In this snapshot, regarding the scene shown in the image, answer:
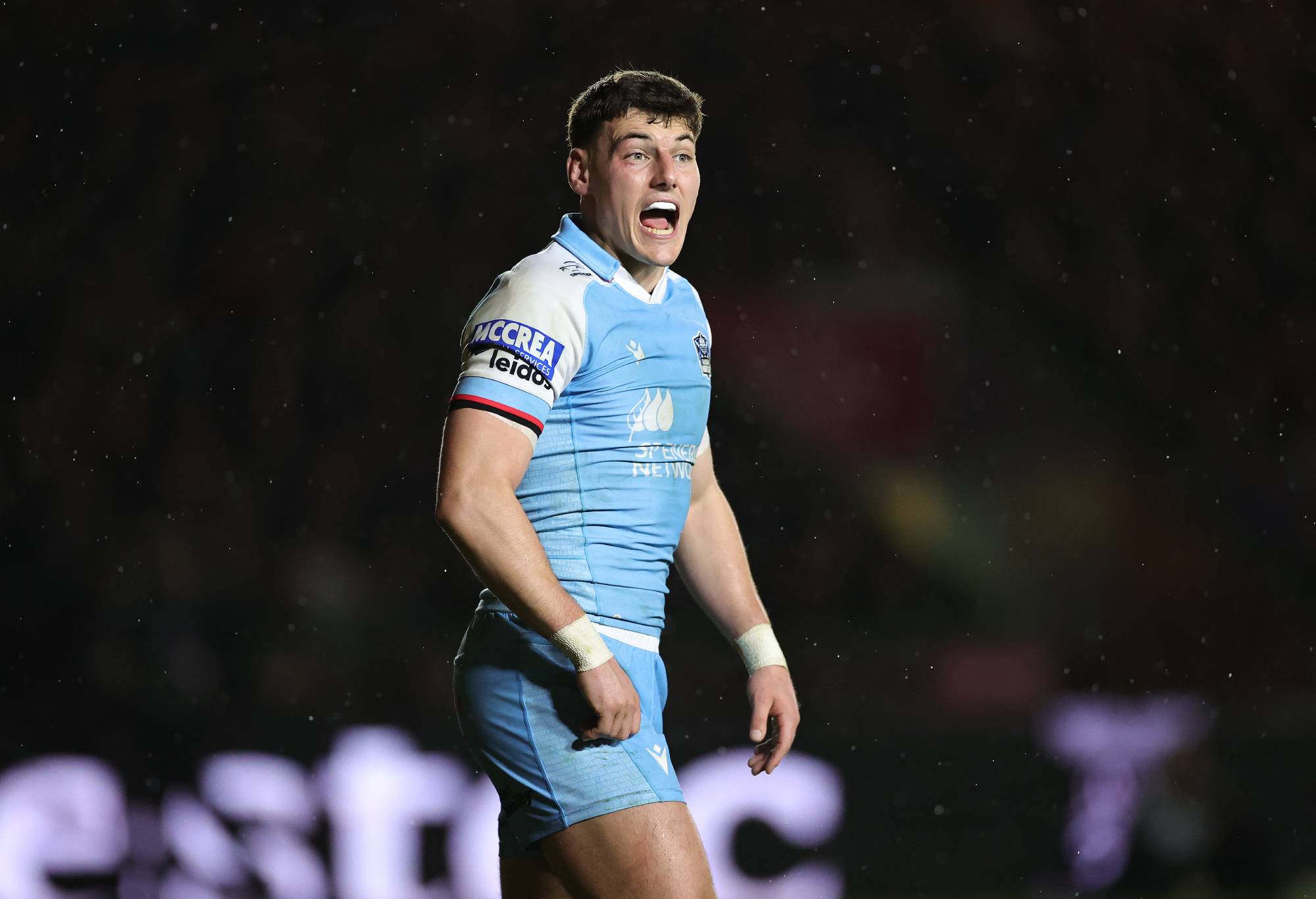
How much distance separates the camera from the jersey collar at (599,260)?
2.02 meters

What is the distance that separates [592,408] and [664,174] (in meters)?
0.35

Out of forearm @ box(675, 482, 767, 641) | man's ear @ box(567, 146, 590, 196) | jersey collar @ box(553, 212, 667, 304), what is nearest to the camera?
jersey collar @ box(553, 212, 667, 304)

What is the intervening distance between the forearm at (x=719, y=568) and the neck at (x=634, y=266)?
1.12 feet

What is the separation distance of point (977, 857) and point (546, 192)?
7.69 feet

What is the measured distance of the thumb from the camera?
2.11m

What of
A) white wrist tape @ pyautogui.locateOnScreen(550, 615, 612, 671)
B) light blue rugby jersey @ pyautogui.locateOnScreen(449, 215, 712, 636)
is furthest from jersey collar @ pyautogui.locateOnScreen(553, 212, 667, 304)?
white wrist tape @ pyautogui.locateOnScreen(550, 615, 612, 671)

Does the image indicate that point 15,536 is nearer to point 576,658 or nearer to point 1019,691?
point 1019,691

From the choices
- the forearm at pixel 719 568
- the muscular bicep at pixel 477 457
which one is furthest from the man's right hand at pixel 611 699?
the forearm at pixel 719 568

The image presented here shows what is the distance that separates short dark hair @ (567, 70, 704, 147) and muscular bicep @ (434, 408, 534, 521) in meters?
0.51

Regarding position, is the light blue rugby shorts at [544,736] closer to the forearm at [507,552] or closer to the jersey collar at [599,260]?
the forearm at [507,552]

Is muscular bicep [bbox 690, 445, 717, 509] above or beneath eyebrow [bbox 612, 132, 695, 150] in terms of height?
beneath

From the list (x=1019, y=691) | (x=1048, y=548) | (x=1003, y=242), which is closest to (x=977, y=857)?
(x=1019, y=691)

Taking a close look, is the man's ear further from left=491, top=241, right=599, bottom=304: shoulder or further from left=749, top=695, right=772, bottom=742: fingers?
left=749, top=695, right=772, bottom=742: fingers

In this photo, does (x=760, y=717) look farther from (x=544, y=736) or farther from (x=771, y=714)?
(x=544, y=736)
